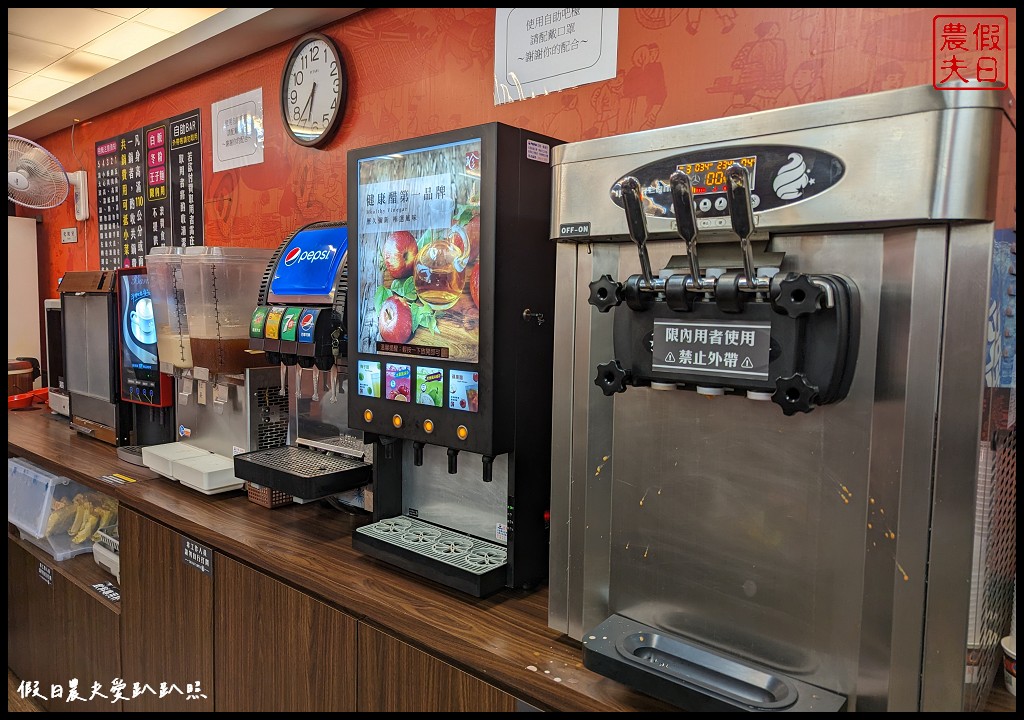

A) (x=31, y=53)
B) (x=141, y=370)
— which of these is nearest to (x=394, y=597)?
(x=141, y=370)

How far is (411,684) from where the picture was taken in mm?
1446

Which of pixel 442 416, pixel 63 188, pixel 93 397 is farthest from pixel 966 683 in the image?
pixel 63 188

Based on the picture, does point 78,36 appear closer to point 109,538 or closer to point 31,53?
point 31,53

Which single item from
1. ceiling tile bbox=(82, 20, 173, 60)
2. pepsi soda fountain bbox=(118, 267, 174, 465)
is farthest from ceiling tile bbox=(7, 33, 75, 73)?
pepsi soda fountain bbox=(118, 267, 174, 465)

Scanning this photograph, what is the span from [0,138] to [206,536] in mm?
1605

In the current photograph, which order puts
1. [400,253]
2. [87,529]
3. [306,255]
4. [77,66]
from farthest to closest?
[77,66]
[87,529]
[306,255]
[400,253]

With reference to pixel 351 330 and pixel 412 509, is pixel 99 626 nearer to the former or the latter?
pixel 412 509

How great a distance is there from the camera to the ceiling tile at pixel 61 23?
10.8 feet

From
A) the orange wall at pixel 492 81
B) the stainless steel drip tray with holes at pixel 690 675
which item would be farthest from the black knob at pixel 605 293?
the orange wall at pixel 492 81

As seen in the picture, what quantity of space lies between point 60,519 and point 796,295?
303cm

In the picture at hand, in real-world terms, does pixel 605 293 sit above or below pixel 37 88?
below

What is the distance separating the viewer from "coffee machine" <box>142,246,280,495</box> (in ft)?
7.64

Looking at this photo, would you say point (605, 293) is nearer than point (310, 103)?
Yes

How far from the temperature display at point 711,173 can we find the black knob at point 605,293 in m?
0.18
